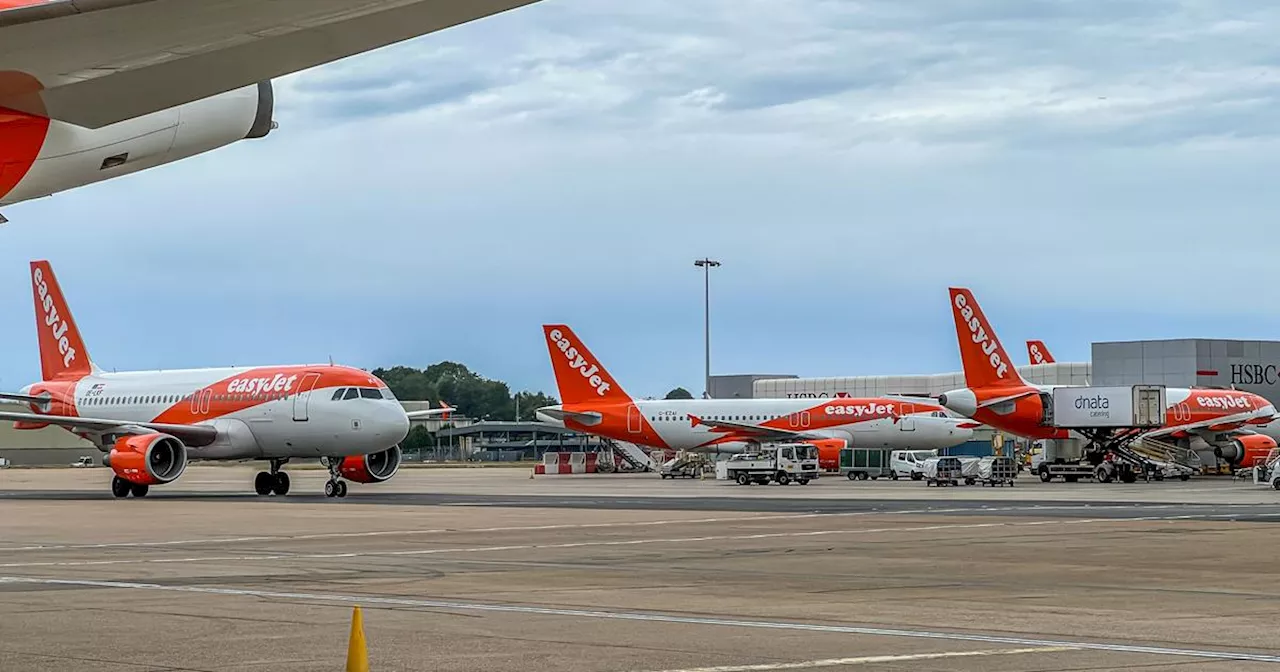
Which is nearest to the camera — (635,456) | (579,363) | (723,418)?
(579,363)

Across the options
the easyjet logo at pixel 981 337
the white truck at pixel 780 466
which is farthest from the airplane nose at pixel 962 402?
the white truck at pixel 780 466

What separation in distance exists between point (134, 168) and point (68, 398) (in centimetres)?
5005

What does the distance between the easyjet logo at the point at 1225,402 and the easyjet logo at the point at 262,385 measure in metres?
47.0

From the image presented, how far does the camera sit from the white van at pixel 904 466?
74875 mm

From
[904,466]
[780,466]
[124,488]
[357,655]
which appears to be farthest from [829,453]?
[357,655]

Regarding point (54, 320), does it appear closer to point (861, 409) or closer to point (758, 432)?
point (758, 432)

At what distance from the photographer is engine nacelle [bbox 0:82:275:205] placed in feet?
25.8

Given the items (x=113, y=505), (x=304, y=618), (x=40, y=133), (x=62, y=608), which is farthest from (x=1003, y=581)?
(x=113, y=505)

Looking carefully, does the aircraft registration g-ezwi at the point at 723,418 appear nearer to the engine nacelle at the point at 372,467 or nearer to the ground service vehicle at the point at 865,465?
the ground service vehicle at the point at 865,465

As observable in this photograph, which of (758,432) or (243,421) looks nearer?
(243,421)

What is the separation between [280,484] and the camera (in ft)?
167

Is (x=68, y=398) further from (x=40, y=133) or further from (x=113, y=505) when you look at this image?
(x=40, y=133)

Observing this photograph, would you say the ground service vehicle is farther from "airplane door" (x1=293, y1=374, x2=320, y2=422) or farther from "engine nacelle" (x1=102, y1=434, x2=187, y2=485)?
"engine nacelle" (x1=102, y1=434, x2=187, y2=485)

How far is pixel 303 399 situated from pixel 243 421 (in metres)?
2.34
